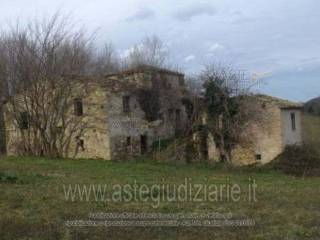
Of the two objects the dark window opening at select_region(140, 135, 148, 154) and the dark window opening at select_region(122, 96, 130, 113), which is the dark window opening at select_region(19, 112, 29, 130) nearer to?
the dark window opening at select_region(122, 96, 130, 113)

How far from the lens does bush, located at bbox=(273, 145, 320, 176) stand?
90.0 feet

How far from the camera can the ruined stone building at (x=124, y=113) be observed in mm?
33938

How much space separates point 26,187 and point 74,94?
21.1 meters

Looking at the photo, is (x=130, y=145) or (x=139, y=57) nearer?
(x=130, y=145)

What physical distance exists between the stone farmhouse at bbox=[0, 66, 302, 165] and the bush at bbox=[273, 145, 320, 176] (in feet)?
8.58

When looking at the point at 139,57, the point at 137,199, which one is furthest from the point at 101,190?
the point at 139,57

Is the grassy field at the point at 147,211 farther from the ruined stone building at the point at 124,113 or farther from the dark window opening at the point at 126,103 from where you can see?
the dark window opening at the point at 126,103

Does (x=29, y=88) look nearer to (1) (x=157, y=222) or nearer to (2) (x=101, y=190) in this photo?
(2) (x=101, y=190)

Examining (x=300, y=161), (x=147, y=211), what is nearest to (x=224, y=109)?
(x=300, y=161)

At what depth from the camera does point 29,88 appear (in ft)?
94.9

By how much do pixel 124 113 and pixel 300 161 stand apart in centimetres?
1186

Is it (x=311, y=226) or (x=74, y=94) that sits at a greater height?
(x=74, y=94)

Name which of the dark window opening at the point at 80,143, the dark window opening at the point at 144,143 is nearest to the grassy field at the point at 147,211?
the dark window opening at the point at 80,143

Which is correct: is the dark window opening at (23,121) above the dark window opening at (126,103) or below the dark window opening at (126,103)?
below
